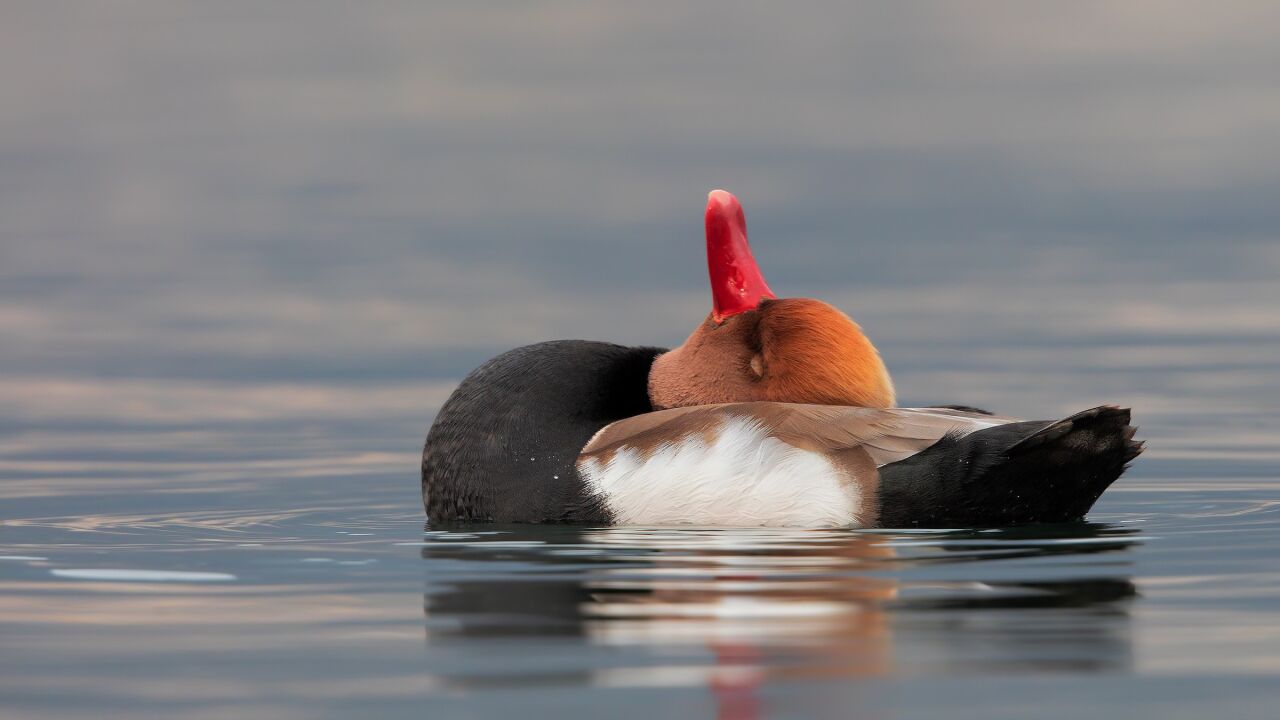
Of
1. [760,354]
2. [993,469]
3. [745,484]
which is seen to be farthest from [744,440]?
[993,469]

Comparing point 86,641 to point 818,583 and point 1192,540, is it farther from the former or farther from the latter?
point 1192,540

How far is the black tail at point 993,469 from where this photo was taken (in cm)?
741

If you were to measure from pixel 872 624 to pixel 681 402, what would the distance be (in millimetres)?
3477

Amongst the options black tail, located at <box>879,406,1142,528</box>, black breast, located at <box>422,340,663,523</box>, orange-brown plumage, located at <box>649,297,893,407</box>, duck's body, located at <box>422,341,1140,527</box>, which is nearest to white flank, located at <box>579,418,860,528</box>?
duck's body, located at <box>422,341,1140,527</box>

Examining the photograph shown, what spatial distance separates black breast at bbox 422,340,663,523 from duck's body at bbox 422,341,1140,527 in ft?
0.04

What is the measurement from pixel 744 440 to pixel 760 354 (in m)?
0.86

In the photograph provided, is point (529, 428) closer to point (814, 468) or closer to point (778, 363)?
point (778, 363)

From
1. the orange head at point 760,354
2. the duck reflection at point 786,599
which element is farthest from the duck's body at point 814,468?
the orange head at point 760,354

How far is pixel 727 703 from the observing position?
12.5ft

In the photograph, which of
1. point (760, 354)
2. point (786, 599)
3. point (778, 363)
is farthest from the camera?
point (760, 354)

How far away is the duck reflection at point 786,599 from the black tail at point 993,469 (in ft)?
0.63

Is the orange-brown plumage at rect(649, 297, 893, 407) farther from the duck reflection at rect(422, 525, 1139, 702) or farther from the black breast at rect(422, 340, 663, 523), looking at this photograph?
the duck reflection at rect(422, 525, 1139, 702)

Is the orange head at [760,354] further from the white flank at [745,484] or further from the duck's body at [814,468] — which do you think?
the white flank at [745,484]

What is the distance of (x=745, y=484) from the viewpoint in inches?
293
